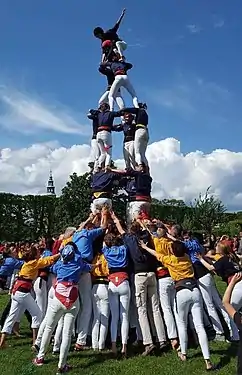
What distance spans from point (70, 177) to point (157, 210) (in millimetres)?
10386

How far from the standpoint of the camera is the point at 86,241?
Result: 8.93 meters

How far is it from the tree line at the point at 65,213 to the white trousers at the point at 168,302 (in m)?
23.4

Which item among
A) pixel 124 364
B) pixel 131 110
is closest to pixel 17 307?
pixel 124 364

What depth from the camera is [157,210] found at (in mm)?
43375

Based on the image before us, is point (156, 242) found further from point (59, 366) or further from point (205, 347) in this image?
point (59, 366)

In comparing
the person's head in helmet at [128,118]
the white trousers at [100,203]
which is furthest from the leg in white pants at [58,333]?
the person's head in helmet at [128,118]

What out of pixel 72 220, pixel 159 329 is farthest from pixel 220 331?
pixel 72 220

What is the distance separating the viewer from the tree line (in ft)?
117

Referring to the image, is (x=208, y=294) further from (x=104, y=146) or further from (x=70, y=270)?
(x=104, y=146)

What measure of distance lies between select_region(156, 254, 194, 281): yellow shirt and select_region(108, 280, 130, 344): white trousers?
0.85 meters

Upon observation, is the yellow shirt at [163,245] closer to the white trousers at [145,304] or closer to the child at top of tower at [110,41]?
the white trousers at [145,304]

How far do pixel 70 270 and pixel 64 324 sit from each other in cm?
85

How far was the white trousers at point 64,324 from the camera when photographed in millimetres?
7422

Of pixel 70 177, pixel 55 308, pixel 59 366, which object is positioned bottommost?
pixel 59 366
